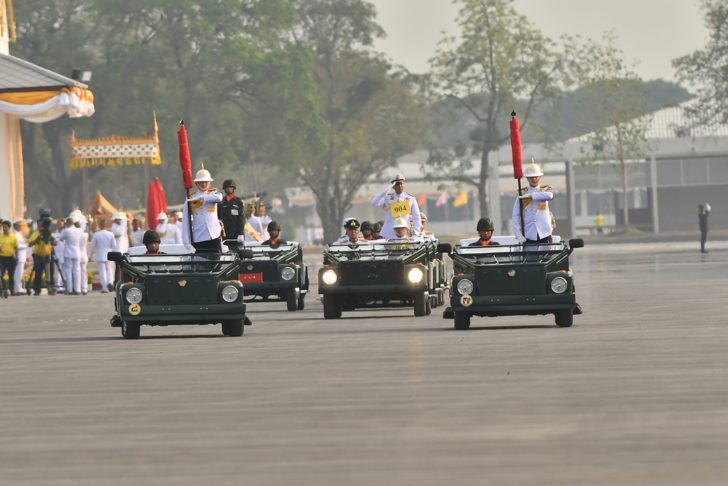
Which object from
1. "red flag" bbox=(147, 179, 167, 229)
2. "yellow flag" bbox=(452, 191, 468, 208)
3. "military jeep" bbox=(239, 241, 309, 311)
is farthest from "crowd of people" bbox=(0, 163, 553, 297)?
"yellow flag" bbox=(452, 191, 468, 208)

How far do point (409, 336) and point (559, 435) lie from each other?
12.0 meters

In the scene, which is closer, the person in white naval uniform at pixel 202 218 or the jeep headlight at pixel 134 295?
the jeep headlight at pixel 134 295

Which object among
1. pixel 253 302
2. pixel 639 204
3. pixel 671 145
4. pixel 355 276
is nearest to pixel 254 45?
pixel 671 145

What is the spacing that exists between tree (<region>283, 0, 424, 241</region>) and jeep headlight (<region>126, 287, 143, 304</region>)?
83.1 metres

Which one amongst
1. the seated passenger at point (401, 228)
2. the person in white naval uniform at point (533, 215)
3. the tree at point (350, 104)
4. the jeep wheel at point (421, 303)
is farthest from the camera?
the tree at point (350, 104)

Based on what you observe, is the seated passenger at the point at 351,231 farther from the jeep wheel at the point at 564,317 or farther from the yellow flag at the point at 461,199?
the yellow flag at the point at 461,199

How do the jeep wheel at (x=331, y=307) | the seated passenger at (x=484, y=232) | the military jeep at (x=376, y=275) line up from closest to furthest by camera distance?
the seated passenger at (x=484, y=232)
the military jeep at (x=376, y=275)
the jeep wheel at (x=331, y=307)

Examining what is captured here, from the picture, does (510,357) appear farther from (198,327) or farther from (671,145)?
(671,145)

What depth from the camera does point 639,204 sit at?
143500 mm

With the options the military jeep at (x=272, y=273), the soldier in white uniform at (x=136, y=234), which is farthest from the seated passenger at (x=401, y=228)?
the soldier in white uniform at (x=136, y=234)

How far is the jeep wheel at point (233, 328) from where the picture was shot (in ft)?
83.9

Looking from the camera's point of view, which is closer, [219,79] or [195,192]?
[195,192]

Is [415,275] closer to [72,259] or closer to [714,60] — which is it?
[72,259]

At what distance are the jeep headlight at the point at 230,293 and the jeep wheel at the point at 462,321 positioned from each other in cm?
281
